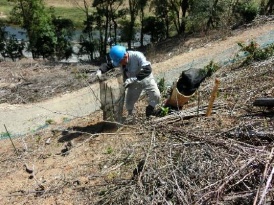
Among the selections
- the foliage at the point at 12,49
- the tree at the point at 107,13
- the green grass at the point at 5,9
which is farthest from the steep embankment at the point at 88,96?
the green grass at the point at 5,9

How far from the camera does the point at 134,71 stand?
6.47 meters

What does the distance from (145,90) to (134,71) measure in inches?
14.9

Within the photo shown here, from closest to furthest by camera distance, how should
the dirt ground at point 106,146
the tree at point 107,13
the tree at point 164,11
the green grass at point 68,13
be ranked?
1. the dirt ground at point 106,146
2. the tree at point 164,11
3. the tree at point 107,13
4. the green grass at point 68,13

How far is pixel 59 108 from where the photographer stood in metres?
10.8

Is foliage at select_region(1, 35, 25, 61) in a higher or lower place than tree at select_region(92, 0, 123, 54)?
lower

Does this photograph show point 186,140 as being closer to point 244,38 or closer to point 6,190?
point 6,190

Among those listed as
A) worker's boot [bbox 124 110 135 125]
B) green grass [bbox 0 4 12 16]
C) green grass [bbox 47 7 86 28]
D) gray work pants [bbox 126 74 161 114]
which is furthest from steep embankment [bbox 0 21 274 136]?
green grass [bbox 0 4 12 16]

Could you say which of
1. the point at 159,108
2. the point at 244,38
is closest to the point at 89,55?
the point at 244,38

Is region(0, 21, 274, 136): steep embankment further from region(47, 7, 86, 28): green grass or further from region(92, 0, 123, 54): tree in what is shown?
region(47, 7, 86, 28): green grass

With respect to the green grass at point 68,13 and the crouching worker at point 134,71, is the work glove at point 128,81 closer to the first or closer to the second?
the crouching worker at point 134,71

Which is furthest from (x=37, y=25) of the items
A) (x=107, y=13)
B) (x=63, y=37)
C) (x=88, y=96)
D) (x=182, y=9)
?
(x=88, y=96)

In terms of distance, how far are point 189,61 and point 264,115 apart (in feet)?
27.2

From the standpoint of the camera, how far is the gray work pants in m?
6.47

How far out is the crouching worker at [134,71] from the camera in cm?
620
